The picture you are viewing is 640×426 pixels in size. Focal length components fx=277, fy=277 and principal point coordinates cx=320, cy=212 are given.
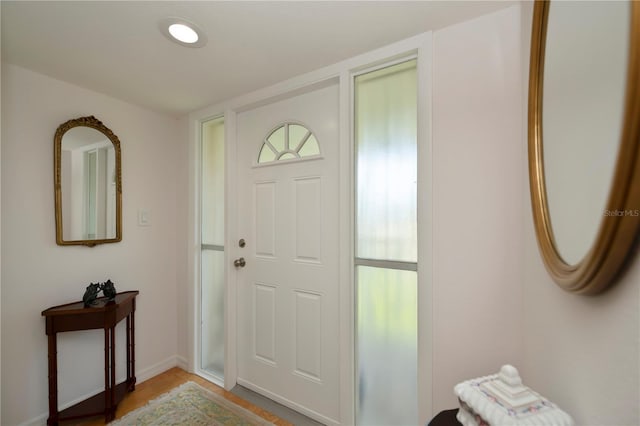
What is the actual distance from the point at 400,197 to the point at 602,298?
940 mm

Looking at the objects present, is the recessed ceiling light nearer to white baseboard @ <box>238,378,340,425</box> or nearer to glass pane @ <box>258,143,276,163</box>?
glass pane @ <box>258,143,276,163</box>

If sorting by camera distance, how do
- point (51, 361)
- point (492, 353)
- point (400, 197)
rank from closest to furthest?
1. point (492, 353)
2. point (400, 197)
3. point (51, 361)

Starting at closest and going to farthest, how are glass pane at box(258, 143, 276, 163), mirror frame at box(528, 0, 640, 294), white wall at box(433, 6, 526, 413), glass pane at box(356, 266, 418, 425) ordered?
mirror frame at box(528, 0, 640, 294) < white wall at box(433, 6, 526, 413) < glass pane at box(356, 266, 418, 425) < glass pane at box(258, 143, 276, 163)

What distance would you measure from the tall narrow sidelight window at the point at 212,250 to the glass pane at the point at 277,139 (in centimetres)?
54

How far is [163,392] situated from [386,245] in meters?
1.99

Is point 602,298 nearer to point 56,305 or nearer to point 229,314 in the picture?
point 229,314

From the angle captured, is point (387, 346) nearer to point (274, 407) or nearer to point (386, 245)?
point (386, 245)

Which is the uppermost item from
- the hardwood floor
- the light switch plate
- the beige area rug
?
the light switch plate

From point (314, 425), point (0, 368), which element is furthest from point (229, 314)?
point (0, 368)

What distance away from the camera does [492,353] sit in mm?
1202

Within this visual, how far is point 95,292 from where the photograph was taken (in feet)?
5.91

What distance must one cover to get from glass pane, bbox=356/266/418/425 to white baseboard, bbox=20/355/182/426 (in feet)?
5.55

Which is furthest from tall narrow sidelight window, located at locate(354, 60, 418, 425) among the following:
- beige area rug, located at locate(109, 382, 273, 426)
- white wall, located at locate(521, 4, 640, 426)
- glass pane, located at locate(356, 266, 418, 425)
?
beige area rug, located at locate(109, 382, 273, 426)

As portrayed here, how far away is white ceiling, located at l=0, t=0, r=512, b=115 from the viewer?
1193 mm
